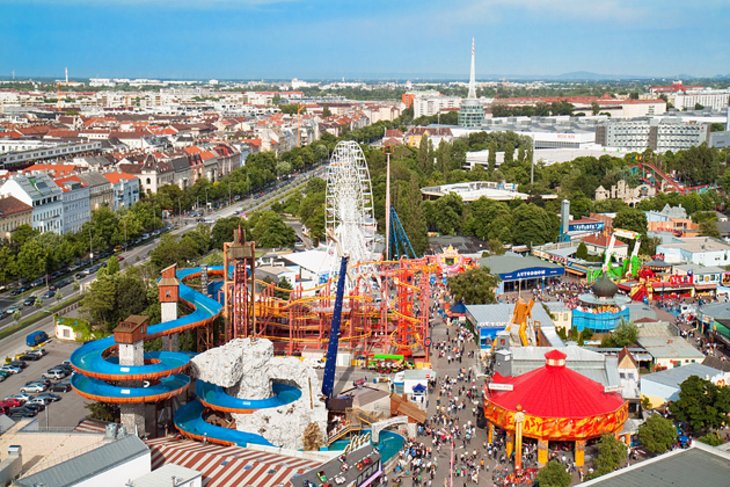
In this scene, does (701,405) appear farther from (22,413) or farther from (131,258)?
(131,258)

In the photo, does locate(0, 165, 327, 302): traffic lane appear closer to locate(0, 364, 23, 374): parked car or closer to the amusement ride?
locate(0, 364, 23, 374): parked car

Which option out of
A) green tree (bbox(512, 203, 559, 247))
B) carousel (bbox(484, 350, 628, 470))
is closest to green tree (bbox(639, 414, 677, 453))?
carousel (bbox(484, 350, 628, 470))

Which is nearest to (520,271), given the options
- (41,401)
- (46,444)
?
(41,401)

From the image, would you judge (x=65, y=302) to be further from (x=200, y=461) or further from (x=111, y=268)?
(x=200, y=461)

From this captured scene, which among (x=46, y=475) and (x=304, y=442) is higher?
(x=46, y=475)

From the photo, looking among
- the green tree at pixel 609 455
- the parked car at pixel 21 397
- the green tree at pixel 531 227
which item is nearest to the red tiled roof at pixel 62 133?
the green tree at pixel 531 227

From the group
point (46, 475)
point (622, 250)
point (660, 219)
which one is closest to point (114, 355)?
point (46, 475)
